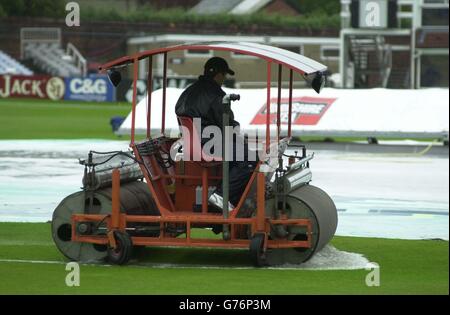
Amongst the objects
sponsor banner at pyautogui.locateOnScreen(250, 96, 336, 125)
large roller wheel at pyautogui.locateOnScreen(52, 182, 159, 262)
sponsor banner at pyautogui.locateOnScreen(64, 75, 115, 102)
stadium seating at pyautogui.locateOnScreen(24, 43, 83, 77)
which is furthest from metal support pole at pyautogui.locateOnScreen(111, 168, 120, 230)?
stadium seating at pyautogui.locateOnScreen(24, 43, 83, 77)

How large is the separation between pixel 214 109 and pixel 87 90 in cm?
4838

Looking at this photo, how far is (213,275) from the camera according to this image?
10.8 metres

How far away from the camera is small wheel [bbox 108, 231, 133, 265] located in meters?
11.3

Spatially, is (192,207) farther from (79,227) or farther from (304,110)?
(304,110)

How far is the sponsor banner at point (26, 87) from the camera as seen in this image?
2286 inches

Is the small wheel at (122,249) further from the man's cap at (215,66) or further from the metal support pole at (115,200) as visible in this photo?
the man's cap at (215,66)

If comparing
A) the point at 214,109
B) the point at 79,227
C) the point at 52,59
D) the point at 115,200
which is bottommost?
the point at 52,59

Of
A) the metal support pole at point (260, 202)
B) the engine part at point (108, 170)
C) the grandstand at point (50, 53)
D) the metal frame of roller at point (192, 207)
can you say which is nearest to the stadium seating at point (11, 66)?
the grandstand at point (50, 53)

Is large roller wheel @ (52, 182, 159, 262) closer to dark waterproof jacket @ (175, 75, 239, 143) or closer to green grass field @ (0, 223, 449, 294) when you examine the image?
green grass field @ (0, 223, 449, 294)

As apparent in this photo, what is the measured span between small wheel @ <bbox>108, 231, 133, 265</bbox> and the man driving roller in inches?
32.4

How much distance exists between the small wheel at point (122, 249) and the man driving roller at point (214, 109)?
823 mm

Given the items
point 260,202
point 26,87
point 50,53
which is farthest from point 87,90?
point 260,202
